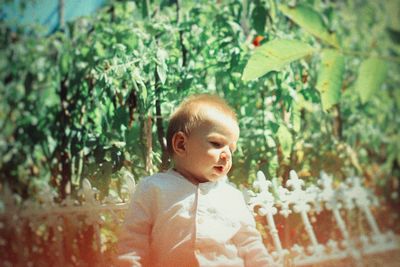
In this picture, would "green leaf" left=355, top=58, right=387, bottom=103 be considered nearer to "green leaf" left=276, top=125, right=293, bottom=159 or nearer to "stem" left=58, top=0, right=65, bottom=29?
"green leaf" left=276, top=125, right=293, bottom=159

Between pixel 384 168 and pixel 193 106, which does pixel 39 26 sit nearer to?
pixel 193 106

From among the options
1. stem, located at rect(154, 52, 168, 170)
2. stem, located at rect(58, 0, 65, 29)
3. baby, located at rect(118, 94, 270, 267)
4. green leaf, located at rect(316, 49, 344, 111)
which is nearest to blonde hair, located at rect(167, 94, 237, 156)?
baby, located at rect(118, 94, 270, 267)

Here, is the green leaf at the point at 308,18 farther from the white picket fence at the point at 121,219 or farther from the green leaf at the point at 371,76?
the white picket fence at the point at 121,219

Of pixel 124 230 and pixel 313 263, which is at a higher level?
pixel 124 230

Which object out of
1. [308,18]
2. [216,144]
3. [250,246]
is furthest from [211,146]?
[308,18]

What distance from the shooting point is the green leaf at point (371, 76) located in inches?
23.7

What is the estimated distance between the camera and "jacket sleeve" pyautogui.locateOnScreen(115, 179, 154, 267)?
1052 mm

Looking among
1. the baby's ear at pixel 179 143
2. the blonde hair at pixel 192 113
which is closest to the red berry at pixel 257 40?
the blonde hair at pixel 192 113

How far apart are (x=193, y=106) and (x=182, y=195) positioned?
10.8 inches

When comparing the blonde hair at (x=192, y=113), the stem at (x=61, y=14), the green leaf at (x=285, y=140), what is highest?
the stem at (x=61, y=14)

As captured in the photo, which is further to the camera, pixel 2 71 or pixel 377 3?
pixel 2 71

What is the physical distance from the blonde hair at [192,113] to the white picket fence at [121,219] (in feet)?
0.96

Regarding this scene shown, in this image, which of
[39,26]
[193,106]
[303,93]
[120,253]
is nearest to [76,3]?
[39,26]

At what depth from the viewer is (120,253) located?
1062 mm
